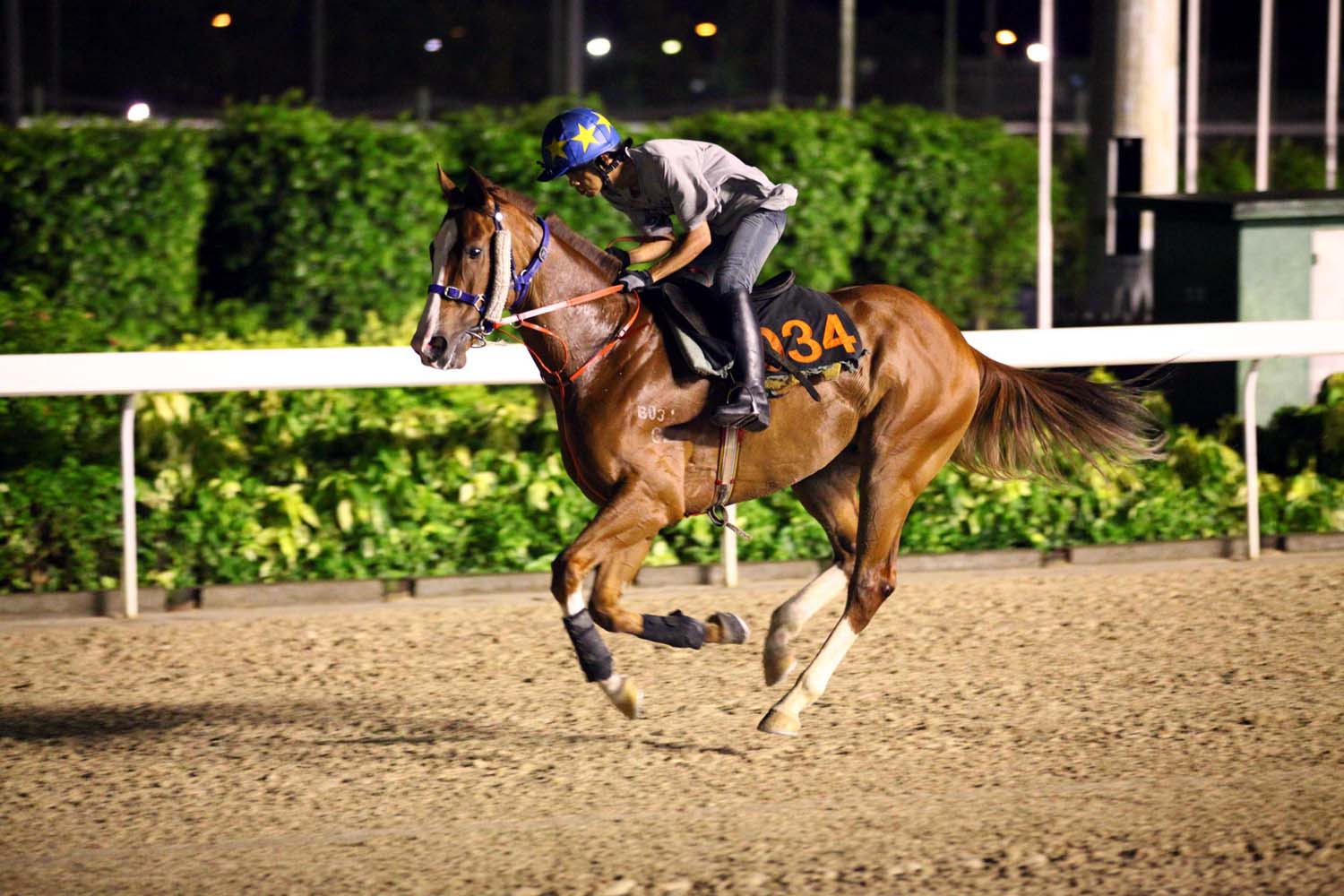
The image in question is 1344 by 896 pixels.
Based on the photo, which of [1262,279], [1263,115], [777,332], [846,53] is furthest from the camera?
[846,53]

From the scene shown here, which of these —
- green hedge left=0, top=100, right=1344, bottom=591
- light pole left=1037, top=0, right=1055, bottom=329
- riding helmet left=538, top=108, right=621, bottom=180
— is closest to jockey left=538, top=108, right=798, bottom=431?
riding helmet left=538, top=108, right=621, bottom=180

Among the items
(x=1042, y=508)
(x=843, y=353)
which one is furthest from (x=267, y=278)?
(x=843, y=353)

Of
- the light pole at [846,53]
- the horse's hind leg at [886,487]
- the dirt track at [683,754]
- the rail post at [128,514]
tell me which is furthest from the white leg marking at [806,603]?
the light pole at [846,53]

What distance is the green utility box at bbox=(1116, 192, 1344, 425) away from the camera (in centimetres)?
979

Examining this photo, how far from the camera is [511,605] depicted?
7461 mm

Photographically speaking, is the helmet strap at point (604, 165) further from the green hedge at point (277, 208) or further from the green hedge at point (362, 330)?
the green hedge at point (277, 208)

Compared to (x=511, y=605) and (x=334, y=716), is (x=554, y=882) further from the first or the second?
(x=511, y=605)

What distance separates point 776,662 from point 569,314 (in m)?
1.40

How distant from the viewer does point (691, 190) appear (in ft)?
17.7

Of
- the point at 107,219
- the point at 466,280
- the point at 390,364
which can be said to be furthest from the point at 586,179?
the point at 107,219

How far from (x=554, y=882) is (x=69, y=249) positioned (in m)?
7.84

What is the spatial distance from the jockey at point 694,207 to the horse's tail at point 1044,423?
46.5 inches

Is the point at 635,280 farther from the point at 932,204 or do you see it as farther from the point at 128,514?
the point at 932,204

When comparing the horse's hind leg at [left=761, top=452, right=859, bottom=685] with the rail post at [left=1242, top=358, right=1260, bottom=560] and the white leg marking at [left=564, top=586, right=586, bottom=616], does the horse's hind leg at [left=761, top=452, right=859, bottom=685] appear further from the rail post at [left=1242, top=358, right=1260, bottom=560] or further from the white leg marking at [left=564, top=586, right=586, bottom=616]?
the rail post at [left=1242, top=358, right=1260, bottom=560]
